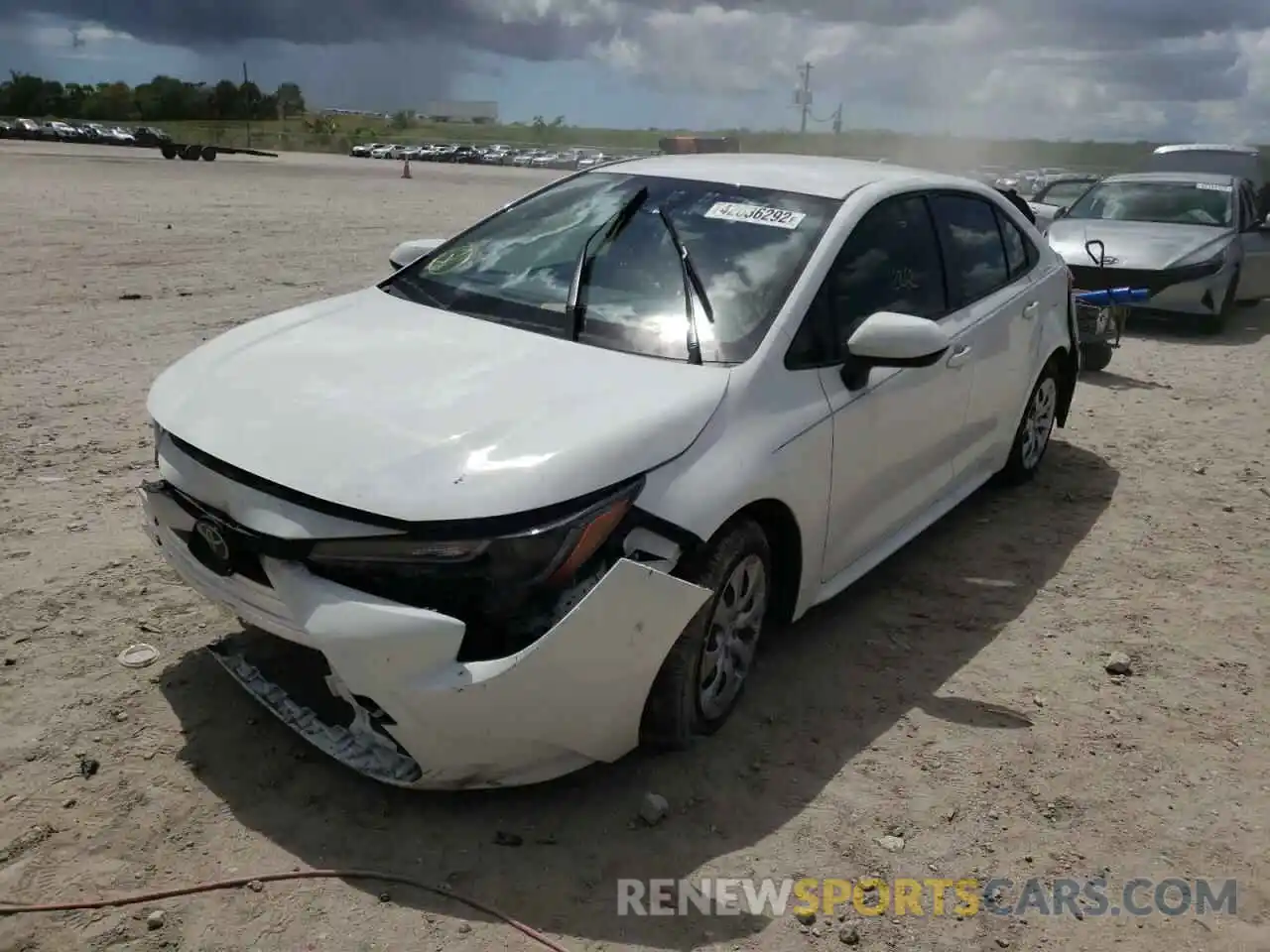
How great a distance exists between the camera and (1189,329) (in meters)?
11.1

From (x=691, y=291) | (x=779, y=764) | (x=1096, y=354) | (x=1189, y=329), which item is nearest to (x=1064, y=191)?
(x=1189, y=329)

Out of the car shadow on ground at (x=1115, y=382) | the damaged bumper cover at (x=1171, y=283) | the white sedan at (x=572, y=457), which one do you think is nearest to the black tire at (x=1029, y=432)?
the white sedan at (x=572, y=457)

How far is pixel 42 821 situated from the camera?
291cm

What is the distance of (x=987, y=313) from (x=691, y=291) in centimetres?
172

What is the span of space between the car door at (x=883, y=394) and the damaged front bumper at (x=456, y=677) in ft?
3.35

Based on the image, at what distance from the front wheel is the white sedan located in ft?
14.2

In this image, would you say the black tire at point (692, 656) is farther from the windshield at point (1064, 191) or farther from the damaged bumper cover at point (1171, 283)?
the windshield at point (1064, 191)

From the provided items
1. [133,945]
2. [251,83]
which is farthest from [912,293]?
[251,83]

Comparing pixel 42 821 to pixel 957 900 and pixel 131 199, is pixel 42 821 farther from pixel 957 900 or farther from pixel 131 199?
pixel 131 199

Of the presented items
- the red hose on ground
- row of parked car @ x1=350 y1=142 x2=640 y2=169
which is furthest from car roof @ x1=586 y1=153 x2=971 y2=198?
row of parked car @ x1=350 y1=142 x2=640 y2=169

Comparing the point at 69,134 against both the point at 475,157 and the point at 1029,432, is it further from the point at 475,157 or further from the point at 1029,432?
the point at 1029,432

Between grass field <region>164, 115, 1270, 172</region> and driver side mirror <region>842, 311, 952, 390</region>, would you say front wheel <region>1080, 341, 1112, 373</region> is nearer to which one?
driver side mirror <region>842, 311, 952, 390</region>

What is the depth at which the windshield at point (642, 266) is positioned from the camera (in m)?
3.54

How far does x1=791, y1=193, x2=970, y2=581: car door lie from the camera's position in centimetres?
365
